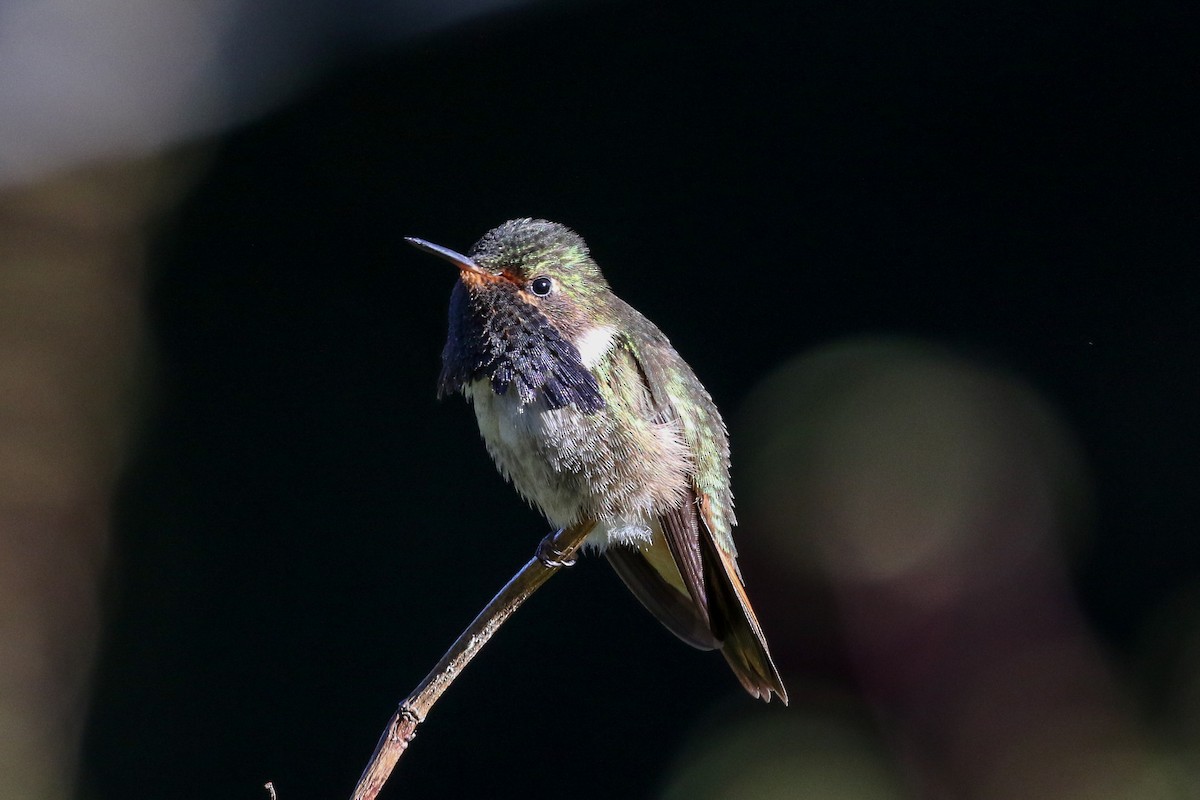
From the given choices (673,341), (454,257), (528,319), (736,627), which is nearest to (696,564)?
(736,627)

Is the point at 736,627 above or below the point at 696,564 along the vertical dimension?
below

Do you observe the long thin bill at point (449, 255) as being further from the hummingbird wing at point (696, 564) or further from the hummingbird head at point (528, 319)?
the hummingbird wing at point (696, 564)

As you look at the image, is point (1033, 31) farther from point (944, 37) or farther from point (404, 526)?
point (404, 526)

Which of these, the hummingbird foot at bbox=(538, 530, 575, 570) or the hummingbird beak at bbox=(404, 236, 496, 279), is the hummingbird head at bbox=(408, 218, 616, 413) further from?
the hummingbird foot at bbox=(538, 530, 575, 570)

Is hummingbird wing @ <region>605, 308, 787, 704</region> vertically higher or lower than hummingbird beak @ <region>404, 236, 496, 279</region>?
lower

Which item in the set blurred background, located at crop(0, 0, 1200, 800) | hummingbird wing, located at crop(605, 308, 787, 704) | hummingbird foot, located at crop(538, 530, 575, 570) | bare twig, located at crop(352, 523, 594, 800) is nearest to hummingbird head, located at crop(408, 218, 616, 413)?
hummingbird wing, located at crop(605, 308, 787, 704)

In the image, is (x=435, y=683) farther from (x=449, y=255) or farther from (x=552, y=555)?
(x=449, y=255)

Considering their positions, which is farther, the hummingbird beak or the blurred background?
the blurred background
